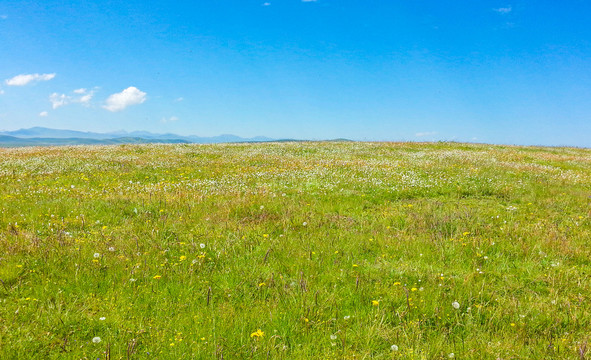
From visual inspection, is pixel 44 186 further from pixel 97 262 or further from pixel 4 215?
pixel 97 262

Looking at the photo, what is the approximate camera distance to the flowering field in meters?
4.16

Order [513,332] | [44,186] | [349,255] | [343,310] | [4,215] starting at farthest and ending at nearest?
[44,186], [4,215], [349,255], [343,310], [513,332]

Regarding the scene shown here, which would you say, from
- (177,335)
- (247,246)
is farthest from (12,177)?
(177,335)

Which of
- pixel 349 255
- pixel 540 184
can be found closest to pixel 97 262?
pixel 349 255

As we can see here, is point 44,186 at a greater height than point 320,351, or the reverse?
point 44,186

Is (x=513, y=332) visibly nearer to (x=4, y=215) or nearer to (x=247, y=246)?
(x=247, y=246)

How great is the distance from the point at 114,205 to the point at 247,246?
5501mm

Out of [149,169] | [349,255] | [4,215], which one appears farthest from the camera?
[149,169]

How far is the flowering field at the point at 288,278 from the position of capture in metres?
4.16

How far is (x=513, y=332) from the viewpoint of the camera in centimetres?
451

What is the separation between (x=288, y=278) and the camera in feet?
19.4

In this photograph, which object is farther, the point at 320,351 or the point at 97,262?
the point at 97,262

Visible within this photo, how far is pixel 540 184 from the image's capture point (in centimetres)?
1554

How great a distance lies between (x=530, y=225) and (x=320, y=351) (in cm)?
838
